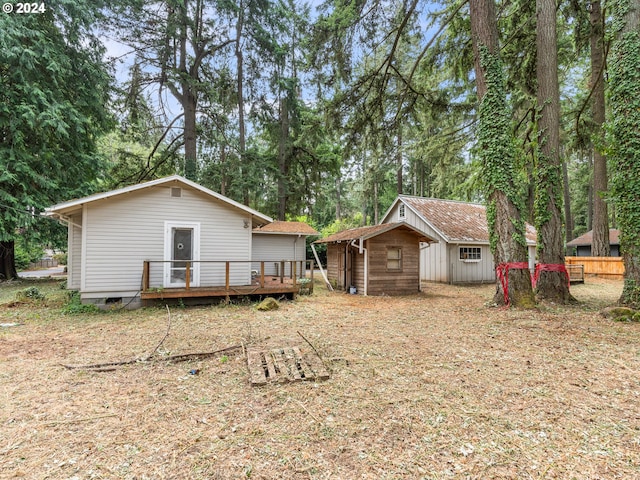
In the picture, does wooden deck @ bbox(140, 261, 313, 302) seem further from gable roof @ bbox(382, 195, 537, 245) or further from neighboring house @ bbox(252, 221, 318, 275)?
gable roof @ bbox(382, 195, 537, 245)

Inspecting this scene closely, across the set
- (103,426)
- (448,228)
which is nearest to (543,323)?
(103,426)

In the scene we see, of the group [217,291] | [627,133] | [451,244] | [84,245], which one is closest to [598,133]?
[627,133]

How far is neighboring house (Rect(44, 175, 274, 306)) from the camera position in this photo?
807 cm

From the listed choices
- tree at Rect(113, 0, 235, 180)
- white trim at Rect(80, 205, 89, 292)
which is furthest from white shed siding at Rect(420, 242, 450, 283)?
white trim at Rect(80, 205, 89, 292)

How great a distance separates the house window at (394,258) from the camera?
11.8 meters

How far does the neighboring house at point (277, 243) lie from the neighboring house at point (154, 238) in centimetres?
476

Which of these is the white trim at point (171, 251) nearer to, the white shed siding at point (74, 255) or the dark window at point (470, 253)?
the white shed siding at point (74, 255)

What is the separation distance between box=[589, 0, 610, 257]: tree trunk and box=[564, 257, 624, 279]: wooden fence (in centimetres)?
39

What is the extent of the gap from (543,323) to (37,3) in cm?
2014

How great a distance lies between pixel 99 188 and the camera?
15.3 m

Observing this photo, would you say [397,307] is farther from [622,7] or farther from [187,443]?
[622,7]

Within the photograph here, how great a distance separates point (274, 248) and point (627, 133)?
41.3 feet

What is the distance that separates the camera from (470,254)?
51.3ft

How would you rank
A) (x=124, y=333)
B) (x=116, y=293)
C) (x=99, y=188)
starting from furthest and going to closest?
(x=99, y=188), (x=116, y=293), (x=124, y=333)
